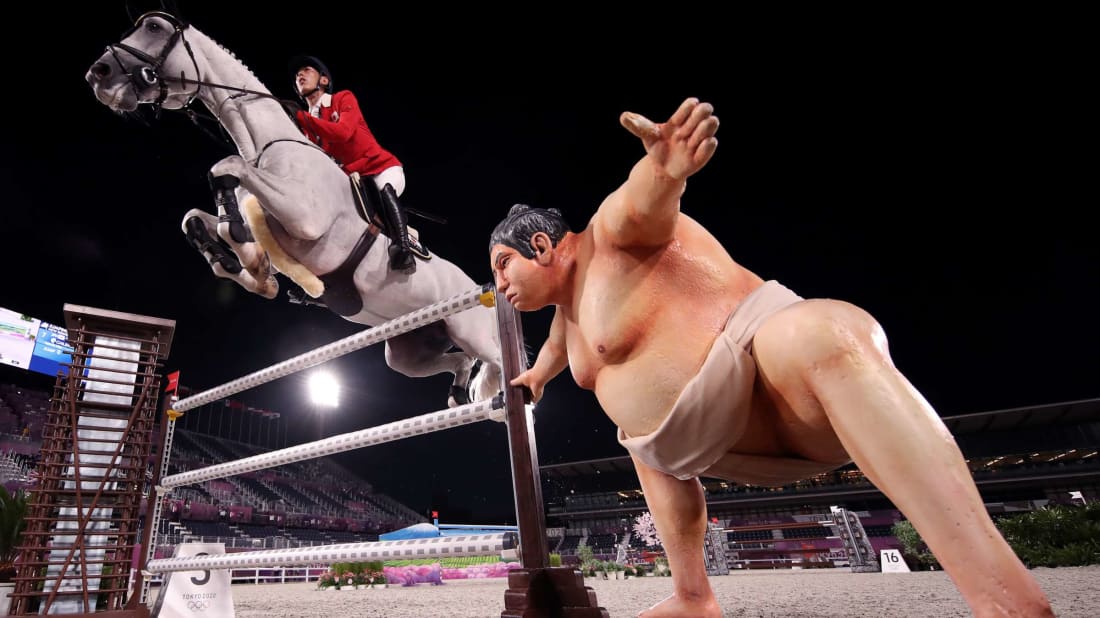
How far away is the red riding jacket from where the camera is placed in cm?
238

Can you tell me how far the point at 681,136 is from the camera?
2.29 ft

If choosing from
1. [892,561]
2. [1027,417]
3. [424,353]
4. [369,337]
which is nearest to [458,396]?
[424,353]

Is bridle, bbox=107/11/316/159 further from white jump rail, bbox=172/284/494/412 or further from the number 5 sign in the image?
the number 5 sign

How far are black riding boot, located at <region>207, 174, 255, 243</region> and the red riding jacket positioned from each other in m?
0.53

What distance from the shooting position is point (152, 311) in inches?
264

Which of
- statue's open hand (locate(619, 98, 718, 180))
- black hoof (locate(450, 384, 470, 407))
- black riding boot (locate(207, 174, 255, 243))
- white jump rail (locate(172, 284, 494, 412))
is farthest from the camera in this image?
black hoof (locate(450, 384, 470, 407))

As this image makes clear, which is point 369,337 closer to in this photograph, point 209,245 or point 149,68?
point 209,245

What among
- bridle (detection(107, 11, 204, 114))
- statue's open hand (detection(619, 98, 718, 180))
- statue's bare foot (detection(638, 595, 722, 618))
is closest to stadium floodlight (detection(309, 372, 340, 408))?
bridle (detection(107, 11, 204, 114))

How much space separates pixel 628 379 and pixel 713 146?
1.18 feet

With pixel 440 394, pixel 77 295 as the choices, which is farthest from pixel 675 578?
pixel 77 295

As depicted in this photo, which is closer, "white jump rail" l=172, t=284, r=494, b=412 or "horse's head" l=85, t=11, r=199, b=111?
"white jump rail" l=172, t=284, r=494, b=412

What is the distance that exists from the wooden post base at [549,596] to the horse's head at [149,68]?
7.75 ft

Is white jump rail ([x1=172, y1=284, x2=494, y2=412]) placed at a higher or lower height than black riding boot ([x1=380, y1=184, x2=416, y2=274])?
lower

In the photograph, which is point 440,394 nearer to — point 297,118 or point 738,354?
point 297,118
